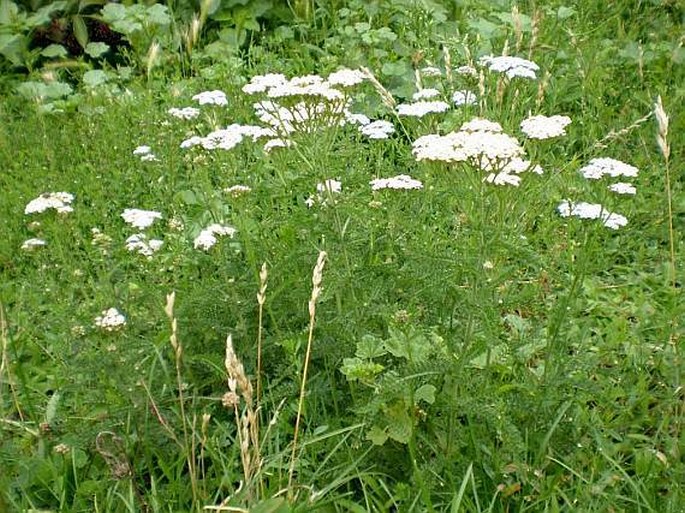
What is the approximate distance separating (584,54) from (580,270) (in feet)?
8.58

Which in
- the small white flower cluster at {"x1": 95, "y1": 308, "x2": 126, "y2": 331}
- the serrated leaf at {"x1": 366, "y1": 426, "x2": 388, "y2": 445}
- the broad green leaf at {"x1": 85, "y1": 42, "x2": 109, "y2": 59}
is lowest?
the broad green leaf at {"x1": 85, "y1": 42, "x2": 109, "y2": 59}

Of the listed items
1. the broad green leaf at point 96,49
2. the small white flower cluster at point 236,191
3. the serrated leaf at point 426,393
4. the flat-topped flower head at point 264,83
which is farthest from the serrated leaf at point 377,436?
the broad green leaf at point 96,49

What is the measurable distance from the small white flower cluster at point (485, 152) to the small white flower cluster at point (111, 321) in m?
0.80

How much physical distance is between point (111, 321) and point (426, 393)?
76 centimetres

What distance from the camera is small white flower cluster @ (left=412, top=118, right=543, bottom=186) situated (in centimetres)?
201

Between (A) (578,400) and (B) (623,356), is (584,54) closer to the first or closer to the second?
(B) (623,356)

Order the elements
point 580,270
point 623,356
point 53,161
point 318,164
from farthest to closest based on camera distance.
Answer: point 53,161, point 623,356, point 318,164, point 580,270

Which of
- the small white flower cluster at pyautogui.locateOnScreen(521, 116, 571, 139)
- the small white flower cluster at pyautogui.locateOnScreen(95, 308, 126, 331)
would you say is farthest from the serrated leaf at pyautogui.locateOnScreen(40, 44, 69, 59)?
the small white flower cluster at pyautogui.locateOnScreen(521, 116, 571, 139)

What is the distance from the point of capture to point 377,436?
2.19 meters

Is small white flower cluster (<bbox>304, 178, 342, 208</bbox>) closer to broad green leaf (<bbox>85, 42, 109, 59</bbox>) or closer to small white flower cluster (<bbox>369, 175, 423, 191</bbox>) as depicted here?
small white flower cluster (<bbox>369, 175, 423, 191</bbox>)

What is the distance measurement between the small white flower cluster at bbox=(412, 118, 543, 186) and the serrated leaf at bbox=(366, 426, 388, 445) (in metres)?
0.62

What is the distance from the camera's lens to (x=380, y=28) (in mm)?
5055

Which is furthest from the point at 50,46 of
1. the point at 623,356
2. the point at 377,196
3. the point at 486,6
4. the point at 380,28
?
the point at 623,356

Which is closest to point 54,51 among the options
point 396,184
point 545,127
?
point 396,184
